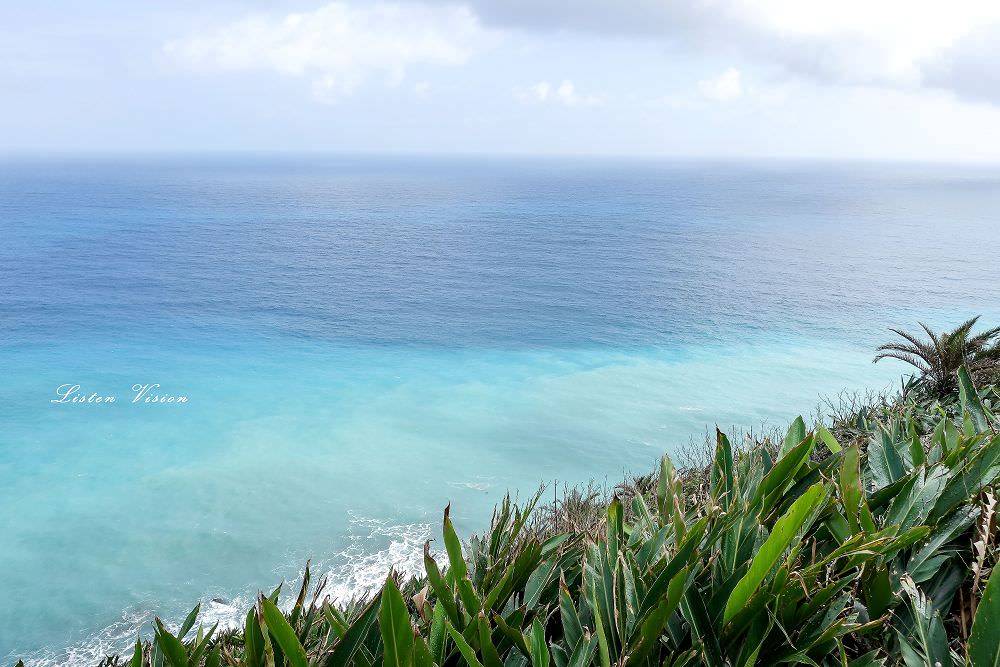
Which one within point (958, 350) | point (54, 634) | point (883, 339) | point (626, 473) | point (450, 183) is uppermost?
point (450, 183)

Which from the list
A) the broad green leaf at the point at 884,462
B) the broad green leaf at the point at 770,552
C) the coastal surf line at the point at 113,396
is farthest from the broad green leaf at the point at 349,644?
the coastal surf line at the point at 113,396

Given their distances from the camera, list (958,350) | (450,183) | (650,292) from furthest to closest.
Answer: (450,183)
(650,292)
(958,350)

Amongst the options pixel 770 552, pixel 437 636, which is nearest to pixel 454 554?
pixel 437 636

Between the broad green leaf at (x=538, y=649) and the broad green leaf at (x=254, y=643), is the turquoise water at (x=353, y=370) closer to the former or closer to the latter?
the broad green leaf at (x=254, y=643)

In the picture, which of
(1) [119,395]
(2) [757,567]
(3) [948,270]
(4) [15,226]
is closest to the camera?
(2) [757,567]

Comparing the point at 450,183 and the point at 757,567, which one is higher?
the point at 450,183

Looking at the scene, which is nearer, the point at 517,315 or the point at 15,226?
the point at 517,315

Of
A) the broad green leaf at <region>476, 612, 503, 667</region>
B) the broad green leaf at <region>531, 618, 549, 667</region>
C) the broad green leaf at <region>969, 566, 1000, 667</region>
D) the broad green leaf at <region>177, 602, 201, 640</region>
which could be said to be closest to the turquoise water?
the broad green leaf at <region>177, 602, 201, 640</region>

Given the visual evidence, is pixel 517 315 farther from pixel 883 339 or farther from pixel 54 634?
pixel 54 634

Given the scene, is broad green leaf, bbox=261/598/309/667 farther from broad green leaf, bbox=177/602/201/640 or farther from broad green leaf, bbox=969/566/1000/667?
broad green leaf, bbox=969/566/1000/667

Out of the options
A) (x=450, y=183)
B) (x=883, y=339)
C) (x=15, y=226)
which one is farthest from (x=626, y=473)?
(x=450, y=183)
